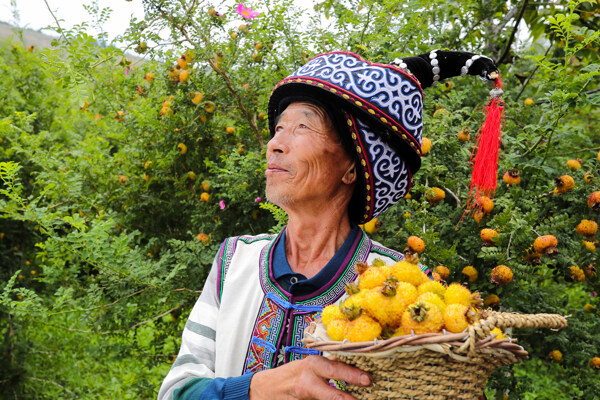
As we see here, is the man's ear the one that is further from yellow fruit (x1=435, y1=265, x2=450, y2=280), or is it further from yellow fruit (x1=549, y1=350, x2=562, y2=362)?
yellow fruit (x1=549, y1=350, x2=562, y2=362)

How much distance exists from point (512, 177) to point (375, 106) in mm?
1015

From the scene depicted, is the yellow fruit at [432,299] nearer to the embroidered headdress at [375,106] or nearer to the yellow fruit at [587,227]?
the embroidered headdress at [375,106]

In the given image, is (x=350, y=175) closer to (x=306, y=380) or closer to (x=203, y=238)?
(x=306, y=380)

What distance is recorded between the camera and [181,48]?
288cm

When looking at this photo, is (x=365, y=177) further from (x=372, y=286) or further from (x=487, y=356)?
(x=487, y=356)

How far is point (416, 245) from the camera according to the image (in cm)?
194

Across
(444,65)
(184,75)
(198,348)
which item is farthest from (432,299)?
(184,75)

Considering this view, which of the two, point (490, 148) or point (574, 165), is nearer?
point (490, 148)

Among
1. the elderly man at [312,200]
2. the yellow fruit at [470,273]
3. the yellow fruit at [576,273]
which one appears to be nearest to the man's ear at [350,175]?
the elderly man at [312,200]

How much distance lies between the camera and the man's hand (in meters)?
1.12

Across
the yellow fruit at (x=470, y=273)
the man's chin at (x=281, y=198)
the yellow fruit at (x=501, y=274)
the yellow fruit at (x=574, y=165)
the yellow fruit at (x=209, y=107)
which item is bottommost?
the yellow fruit at (x=470, y=273)

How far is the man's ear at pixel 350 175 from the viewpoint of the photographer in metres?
1.67

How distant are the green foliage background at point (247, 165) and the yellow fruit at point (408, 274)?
2.30ft

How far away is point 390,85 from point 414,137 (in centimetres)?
18
